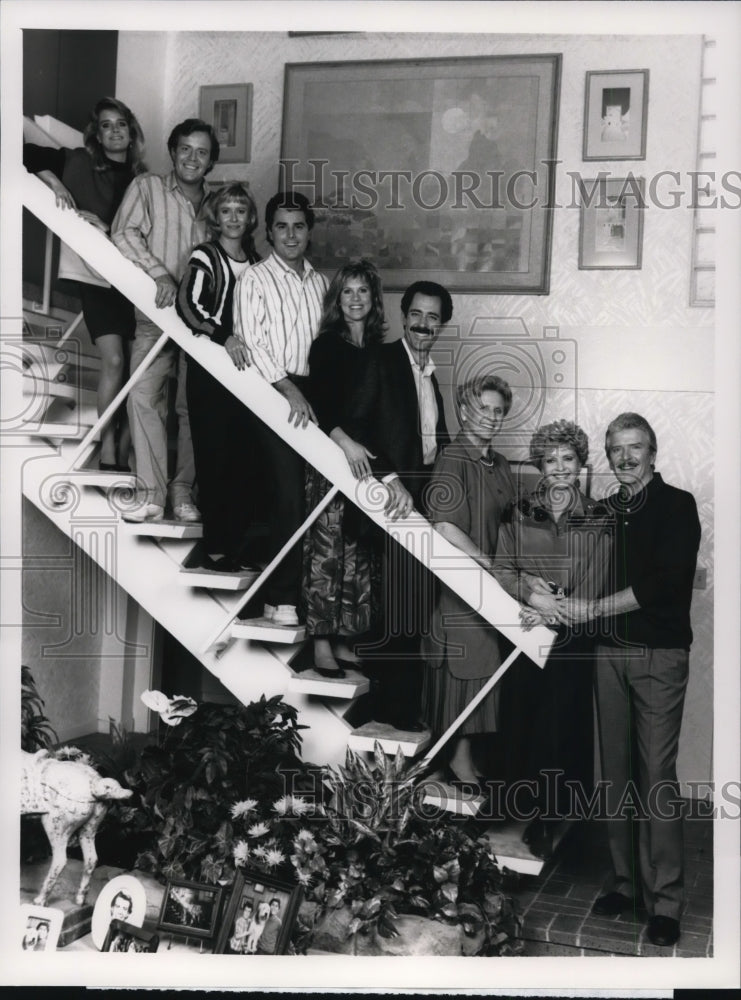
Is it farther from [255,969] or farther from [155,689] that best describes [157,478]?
[255,969]

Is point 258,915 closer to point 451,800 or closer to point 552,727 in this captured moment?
point 451,800

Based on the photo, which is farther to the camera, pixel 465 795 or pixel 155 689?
pixel 155 689

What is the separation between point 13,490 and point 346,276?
1.41 m

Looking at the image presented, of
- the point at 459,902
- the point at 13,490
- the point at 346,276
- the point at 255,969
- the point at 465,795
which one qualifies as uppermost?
the point at 346,276

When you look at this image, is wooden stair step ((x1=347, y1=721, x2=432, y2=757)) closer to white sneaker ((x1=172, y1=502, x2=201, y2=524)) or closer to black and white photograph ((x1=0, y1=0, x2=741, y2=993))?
black and white photograph ((x1=0, y1=0, x2=741, y2=993))

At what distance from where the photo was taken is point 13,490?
364cm

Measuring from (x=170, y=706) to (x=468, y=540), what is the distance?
1203 mm

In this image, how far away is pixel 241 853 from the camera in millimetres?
3352

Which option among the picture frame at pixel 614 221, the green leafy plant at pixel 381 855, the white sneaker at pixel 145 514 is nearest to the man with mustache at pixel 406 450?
the green leafy plant at pixel 381 855

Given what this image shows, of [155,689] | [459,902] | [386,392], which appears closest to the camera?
[459,902]

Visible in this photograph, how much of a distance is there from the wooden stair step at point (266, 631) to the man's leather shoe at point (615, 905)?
4.41 feet

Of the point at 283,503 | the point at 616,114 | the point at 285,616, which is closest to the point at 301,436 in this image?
the point at 283,503

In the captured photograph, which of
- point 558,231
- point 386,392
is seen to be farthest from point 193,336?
point 558,231

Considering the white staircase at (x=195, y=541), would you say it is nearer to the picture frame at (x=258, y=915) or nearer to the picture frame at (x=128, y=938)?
the picture frame at (x=258, y=915)
